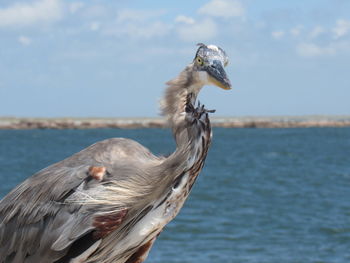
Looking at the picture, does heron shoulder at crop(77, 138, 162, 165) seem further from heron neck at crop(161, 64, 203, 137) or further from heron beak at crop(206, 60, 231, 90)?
heron beak at crop(206, 60, 231, 90)

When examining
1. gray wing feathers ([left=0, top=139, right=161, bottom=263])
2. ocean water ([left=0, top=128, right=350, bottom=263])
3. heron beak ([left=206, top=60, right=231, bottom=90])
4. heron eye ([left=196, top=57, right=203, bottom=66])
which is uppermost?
heron eye ([left=196, top=57, right=203, bottom=66])

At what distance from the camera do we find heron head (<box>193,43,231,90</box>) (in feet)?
15.2

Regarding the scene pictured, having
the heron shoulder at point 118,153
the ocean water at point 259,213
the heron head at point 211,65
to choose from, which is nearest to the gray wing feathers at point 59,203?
the heron shoulder at point 118,153

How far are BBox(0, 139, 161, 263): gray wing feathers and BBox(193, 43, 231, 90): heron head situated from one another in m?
0.84

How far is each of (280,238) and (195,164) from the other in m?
17.7

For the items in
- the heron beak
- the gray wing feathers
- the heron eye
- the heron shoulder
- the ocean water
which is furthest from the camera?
the ocean water

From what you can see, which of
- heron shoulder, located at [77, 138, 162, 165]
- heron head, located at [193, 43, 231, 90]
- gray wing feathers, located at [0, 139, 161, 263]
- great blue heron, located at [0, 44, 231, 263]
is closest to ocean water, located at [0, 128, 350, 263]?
heron shoulder, located at [77, 138, 162, 165]

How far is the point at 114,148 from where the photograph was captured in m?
5.45

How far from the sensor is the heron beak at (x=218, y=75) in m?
4.62

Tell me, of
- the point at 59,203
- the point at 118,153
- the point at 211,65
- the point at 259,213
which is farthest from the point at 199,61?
the point at 259,213

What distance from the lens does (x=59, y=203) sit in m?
5.17

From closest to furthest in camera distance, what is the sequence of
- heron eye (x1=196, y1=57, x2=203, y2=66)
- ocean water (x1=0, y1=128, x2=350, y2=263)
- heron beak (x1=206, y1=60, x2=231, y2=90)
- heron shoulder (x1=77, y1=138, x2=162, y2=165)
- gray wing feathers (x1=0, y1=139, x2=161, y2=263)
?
heron beak (x1=206, y1=60, x2=231, y2=90), heron eye (x1=196, y1=57, x2=203, y2=66), gray wing feathers (x1=0, y1=139, x2=161, y2=263), heron shoulder (x1=77, y1=138, x2=162, y2=165), ocean water (x1=0, y1=128, x2=350, y2=263)

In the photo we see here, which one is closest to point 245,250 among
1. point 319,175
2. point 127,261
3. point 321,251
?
point 321,251

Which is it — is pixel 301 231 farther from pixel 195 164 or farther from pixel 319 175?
pixel 319 175
